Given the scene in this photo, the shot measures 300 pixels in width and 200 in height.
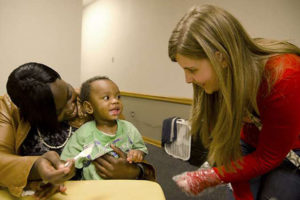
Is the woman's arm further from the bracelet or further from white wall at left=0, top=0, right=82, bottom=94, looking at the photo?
white wall at left=0, top=0, right=82, bottom=94

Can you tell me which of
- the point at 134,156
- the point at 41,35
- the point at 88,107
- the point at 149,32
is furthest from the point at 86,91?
the point at 149,32

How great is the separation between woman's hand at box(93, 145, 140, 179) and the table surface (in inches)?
4.6

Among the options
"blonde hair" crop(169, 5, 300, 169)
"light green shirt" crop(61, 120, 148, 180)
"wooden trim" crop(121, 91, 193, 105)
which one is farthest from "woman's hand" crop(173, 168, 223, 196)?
"wooden trim" crop(121, 91, 193, 105)

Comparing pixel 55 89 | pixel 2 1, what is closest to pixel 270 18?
pixel 55 89

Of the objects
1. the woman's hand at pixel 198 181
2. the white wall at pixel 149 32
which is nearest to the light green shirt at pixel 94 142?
the woman's hand at pixel 198 181

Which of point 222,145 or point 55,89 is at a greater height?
point 55,89

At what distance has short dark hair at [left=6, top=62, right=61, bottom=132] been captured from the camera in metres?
0.93

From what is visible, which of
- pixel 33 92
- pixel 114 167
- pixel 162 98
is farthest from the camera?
pixel 162 98

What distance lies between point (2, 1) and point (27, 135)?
145 centimetres

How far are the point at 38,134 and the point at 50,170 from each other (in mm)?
366

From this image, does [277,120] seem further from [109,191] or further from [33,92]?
[33,92]

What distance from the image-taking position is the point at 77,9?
237 centimetres

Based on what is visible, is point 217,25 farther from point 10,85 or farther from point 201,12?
point 10,85

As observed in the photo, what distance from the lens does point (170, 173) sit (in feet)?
8.91
